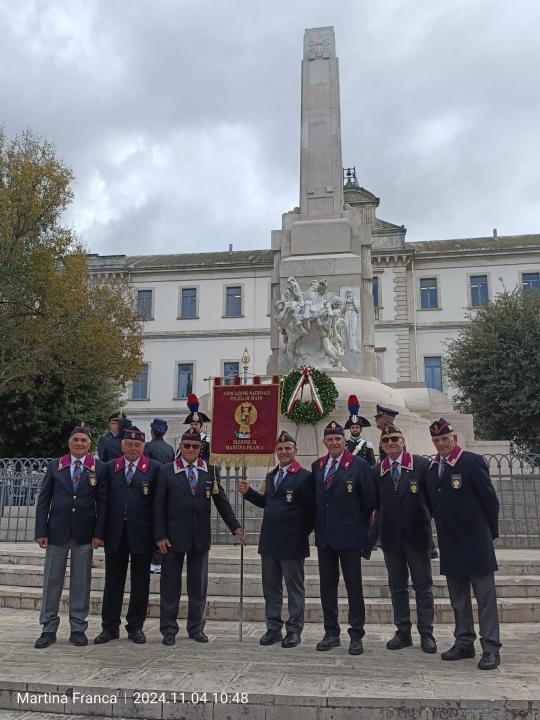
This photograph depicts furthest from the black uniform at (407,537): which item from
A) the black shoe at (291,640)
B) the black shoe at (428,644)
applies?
the black shoe at (291,640)

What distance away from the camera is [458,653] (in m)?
5.06

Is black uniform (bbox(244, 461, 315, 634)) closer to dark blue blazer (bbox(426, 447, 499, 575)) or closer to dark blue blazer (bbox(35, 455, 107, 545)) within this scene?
dark blue blazer (bbox(426, 447, 499, 575))

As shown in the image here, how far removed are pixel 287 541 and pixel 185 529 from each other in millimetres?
938

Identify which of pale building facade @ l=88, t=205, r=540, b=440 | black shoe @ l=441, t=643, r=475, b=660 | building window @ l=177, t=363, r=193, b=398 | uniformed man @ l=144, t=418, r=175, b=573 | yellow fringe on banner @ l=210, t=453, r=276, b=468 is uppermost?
pale building facade @ l=88, t=205, r=540, b=440

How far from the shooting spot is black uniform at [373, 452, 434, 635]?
5.55m

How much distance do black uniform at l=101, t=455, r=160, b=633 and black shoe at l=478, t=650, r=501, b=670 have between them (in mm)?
2931

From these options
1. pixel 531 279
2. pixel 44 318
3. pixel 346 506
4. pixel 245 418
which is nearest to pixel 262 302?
pixel 531 279

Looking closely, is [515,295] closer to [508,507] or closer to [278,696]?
[508,507]

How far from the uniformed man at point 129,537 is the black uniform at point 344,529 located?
1606 mm

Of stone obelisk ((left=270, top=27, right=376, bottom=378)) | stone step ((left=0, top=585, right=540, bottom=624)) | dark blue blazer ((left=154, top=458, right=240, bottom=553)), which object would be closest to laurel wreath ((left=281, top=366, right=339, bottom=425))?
stone obelisk ((left=270, top=27, right=376, bottom=378))

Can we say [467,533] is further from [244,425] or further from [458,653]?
[244,425]

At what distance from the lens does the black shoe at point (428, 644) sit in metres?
5.27

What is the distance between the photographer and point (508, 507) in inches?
412

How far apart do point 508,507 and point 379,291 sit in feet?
93.3
